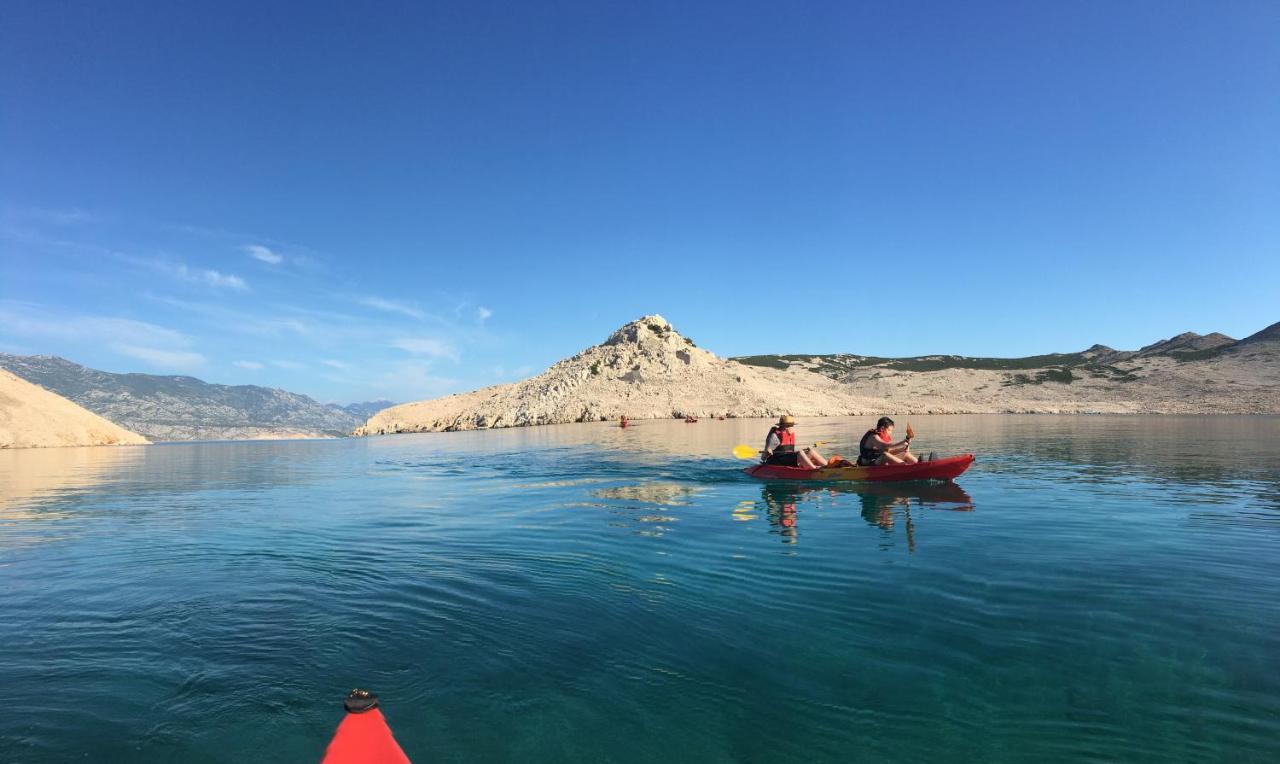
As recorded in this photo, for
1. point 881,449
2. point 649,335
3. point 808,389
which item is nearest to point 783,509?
point 881,449

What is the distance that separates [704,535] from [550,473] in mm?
15808

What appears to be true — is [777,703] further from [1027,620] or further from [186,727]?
[186,727]

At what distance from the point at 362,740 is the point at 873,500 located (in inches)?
705

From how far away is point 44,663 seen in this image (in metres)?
7.69

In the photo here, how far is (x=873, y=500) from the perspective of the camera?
1973 cm

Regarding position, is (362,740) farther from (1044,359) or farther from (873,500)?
(1044,359)

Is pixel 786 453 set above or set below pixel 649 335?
below

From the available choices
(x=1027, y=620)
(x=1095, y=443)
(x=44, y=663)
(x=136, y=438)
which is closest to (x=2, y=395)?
(x=136, y=438)

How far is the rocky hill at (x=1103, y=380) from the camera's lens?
361ft

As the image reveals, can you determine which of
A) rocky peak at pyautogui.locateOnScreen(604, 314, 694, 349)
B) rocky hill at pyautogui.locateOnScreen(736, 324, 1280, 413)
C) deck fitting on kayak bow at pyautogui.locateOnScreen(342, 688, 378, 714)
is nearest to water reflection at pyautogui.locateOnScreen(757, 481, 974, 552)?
deck fitting on kayak bow at pyautogui.locateOnScreen(342, 688, 378, 714)

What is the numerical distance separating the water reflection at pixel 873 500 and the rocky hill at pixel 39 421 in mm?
70654

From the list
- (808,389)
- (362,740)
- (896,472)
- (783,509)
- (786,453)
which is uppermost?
(808,389)

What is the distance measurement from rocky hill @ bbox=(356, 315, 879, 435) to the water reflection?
2874 inches

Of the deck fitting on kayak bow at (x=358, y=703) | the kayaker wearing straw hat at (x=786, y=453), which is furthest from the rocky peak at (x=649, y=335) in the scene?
the deck fitting on kayak bow at (x=358, y=703)
